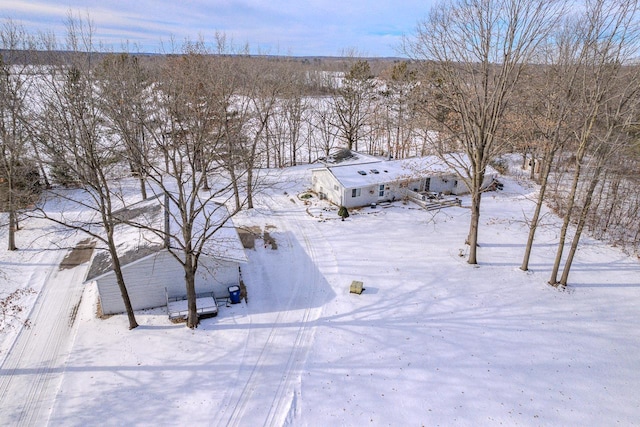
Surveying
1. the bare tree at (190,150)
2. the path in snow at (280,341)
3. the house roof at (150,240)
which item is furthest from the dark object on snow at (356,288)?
the bare tree at (190,150)

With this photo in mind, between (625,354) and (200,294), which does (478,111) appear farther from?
(200,294)

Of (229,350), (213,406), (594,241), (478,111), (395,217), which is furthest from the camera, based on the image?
(395,217)

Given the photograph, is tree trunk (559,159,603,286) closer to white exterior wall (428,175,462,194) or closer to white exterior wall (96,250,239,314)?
white exterior wall (428,175,462,194)

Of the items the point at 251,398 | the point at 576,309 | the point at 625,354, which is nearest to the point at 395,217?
the point at 576,309

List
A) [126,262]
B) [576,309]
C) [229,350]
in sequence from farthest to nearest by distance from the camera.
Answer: [576,309] < [126,262] < [229,350]

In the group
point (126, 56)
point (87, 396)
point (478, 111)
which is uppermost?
point (126, 56)

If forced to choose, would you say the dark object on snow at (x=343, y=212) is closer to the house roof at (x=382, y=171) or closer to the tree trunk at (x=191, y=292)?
the house roof at (x=382, y=171)
